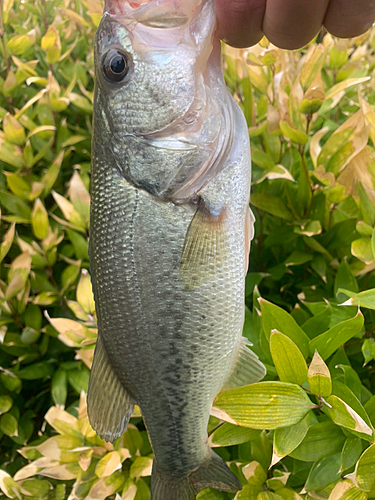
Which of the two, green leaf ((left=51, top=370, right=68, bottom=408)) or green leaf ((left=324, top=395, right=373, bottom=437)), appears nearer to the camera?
green leaf ((left=324, top=395, right=373, bottom=437))

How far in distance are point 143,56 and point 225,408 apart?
2.18 ft

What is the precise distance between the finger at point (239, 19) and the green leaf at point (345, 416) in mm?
696

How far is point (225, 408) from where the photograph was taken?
686mm

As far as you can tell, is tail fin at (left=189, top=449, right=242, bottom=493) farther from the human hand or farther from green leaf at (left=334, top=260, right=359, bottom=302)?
the human hand

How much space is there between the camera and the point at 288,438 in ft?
2.16

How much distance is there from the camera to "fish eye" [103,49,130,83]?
68cm

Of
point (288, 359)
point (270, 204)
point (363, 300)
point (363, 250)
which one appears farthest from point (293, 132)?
point (288, 359)

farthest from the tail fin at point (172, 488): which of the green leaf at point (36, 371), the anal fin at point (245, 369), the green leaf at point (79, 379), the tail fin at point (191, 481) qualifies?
the green leaf at point (36, 371)

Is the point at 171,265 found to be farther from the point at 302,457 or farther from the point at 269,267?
the point at 269,267

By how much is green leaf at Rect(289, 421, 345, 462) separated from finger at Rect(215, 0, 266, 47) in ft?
2.53

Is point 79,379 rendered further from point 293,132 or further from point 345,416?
point 293,132

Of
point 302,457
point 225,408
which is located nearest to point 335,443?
point 302,457

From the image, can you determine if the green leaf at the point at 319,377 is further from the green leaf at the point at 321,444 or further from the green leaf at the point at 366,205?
the green leaf at the point at 366,205

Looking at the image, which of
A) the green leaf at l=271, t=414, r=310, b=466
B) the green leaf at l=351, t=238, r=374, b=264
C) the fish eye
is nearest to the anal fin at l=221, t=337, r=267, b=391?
the green leaf at l=271, t=414, r=310, b=466
